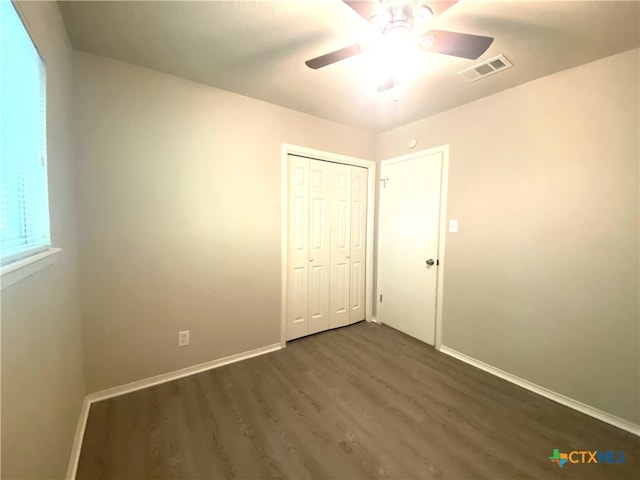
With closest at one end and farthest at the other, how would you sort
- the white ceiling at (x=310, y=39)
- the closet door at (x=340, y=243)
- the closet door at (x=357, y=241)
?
the white ceiling at (x=310, y=39), the closet door at (x=340, y=243), the closet door at (x=357, y=241)

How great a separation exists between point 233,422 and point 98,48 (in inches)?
102

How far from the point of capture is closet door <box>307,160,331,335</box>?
9.43 ft

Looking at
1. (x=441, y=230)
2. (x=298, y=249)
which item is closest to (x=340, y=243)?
(x=298, y=249)

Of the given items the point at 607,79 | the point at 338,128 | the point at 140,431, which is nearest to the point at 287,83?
the point at 338,128

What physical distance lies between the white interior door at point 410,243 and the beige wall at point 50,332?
2.84 m

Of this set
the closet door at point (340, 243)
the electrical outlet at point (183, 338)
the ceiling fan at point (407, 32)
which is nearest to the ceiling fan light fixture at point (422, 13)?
the ceiling fan at point (407, 32)

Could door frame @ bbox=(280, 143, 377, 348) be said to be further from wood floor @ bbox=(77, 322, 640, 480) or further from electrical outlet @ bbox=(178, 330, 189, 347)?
electrical outlet @ bbox=(178, 330, 189, 347)

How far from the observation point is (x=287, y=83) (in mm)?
2127

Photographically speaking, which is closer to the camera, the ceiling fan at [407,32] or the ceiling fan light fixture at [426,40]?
the ceiling fan at [407,32]

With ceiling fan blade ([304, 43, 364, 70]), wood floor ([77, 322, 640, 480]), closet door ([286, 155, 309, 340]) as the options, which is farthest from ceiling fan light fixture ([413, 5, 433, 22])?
wood floor ([77, 322, 640, 480])

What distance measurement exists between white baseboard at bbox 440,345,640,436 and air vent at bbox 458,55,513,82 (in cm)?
240

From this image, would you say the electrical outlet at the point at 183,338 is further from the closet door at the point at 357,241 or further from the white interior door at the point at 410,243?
the white interior door at the point at 410,243

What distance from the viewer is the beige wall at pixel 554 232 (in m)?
1.69

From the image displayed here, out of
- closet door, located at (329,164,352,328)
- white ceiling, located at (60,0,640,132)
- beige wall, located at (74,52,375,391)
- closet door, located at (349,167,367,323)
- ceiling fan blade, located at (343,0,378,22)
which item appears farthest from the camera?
closet door, located at (349,167,367,323)
